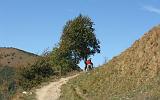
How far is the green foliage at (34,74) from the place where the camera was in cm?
5328

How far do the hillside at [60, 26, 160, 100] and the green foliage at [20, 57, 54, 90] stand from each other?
417 inches

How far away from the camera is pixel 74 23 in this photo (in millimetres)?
67000

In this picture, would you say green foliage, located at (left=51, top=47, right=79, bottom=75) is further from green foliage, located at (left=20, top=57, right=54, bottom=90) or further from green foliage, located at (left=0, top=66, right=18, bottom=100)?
→ green foliage, located at (left=20, top=57, right=54, bottom=90)

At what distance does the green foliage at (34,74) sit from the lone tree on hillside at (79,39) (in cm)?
794

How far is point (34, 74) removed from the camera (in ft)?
Answer: 182

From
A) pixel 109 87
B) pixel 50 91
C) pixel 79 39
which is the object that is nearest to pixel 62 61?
pixel 79 39

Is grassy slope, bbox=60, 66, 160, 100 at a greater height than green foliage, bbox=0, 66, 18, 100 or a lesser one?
lesser

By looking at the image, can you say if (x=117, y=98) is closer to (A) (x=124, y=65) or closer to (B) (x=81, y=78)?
(A) (x=124, y=65)

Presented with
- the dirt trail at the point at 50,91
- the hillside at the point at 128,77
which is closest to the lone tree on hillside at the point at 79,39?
Answer: the dirt trail at the point at 50,91

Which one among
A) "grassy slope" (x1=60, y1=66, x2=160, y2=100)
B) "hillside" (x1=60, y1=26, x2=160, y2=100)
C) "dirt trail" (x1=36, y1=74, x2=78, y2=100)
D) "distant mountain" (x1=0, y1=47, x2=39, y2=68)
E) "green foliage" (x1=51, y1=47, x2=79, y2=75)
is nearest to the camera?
"grassy slope" (x1=60, y1=66, x2=160, y2=100)

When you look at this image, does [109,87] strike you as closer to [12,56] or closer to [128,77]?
[128,77]

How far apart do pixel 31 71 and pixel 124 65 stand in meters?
19.5

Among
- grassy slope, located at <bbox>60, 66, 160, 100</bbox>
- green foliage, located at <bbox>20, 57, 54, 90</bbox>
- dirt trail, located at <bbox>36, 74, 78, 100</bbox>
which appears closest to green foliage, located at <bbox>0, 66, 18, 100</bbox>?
green foliage, located at <bbox>20, 57, 54, 90</bbox>

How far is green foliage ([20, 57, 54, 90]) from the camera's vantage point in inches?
2098
